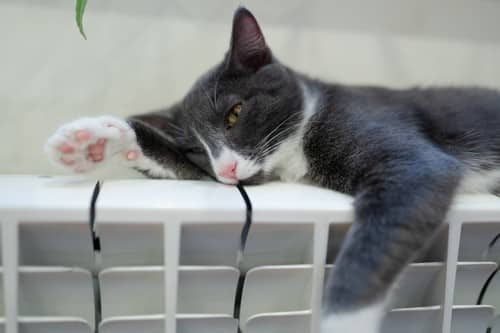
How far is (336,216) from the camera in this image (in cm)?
60

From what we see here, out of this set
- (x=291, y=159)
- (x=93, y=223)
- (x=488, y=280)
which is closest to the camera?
(x=93, y=223)

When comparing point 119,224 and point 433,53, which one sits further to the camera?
point 433,53

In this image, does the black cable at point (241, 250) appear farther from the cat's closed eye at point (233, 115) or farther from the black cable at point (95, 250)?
the cat's closed eye at point (233, 115)

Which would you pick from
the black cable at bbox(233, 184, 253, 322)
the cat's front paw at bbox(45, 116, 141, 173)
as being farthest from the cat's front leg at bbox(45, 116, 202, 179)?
the black cable at bbox(233, 184, 253, 322)

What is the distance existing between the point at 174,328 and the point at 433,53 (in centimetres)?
122

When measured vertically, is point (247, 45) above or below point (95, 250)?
above

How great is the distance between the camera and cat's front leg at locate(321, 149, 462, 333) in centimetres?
58

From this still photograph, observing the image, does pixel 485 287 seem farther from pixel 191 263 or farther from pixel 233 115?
pixel 233 115

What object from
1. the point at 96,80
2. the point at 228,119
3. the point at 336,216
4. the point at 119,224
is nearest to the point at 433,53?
the point at 228,119

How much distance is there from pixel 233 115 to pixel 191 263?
1.45 feet

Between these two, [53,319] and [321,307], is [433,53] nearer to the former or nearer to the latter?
[321,307]

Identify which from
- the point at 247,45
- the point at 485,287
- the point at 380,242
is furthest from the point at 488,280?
the point at 247,45

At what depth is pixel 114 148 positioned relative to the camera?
2.74 feet

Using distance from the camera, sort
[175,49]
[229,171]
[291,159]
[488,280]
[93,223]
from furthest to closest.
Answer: [175,49] → [291,159] → [229,171] → [488,280] → [93,223]
